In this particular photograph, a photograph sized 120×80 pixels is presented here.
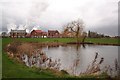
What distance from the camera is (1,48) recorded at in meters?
5.93

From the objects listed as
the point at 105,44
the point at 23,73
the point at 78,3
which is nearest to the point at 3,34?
the point at 23,73

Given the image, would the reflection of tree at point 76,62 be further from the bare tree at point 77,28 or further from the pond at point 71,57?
the bare tree at point 77,28

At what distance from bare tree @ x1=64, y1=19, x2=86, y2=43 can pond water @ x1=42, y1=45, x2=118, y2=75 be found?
0.24 meters

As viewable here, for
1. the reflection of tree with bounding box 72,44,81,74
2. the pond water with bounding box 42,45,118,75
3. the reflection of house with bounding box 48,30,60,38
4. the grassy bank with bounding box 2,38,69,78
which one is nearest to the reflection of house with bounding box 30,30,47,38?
the reflection of house with bounding box 48,30,60,38

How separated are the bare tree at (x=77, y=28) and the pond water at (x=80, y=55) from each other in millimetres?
245

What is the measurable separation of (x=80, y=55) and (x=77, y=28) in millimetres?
624

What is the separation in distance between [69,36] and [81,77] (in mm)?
1018

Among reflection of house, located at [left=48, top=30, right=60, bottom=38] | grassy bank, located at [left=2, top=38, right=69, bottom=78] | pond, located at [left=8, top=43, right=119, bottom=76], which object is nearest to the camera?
grassy bank, located at [left=2, top=38, right=69, bottom=78]

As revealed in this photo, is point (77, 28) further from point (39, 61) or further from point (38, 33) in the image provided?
point (39, 61)

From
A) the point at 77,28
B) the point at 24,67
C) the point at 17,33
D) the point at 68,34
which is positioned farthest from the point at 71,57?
the point at 17,33

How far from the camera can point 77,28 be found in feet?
19.0

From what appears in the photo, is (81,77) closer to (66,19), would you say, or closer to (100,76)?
(100,76)

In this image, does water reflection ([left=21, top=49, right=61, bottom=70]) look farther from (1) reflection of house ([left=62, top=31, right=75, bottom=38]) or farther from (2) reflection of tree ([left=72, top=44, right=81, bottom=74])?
(1) reflection of house ([left=62, top=31, right=75, bottom=38])

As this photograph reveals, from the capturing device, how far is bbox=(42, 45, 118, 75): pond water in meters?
5.66
